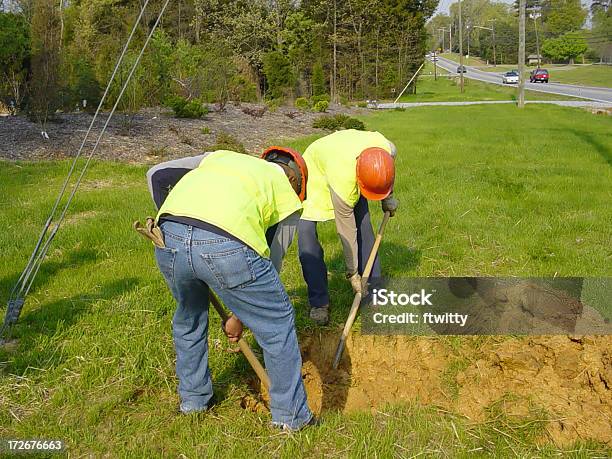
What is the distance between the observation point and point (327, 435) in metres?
2.98

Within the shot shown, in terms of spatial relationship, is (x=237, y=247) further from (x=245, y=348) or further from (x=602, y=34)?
(x=602, y=34)

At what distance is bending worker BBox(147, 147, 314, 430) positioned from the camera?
8.29ft

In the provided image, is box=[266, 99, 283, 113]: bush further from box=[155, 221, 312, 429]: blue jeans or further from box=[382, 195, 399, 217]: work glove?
box=[155, 221, 312, 429]: blue jeans

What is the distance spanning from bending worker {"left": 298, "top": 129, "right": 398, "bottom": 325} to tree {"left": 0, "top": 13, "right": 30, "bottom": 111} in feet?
37.2

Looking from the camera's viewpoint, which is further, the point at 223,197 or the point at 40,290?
the point at 40,290

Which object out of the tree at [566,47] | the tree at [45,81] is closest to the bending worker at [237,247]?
the tree at [45,81]

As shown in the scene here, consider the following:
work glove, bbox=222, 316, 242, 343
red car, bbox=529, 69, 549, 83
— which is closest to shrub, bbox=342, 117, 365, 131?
work glove, bbox=222, 316, 242, 343

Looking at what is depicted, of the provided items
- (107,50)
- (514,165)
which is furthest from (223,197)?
(107,50)

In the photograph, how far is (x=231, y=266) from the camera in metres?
2.53

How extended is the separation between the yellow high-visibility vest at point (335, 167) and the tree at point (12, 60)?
445 inches

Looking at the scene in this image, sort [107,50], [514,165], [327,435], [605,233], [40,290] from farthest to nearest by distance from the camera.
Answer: [107,50], [514,165], [605,233], [40,290], [327,435]

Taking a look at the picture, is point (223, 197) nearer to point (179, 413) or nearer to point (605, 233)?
point (179, 413)

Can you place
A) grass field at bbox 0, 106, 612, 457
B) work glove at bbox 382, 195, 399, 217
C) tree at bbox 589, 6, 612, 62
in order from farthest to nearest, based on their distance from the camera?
tree at bbox 589, 6, 612, 62, work glove at bbox 382, 195, 399, 217, grass field at bbox 0, 106, 612, 457

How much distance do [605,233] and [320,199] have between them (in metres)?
3.73
